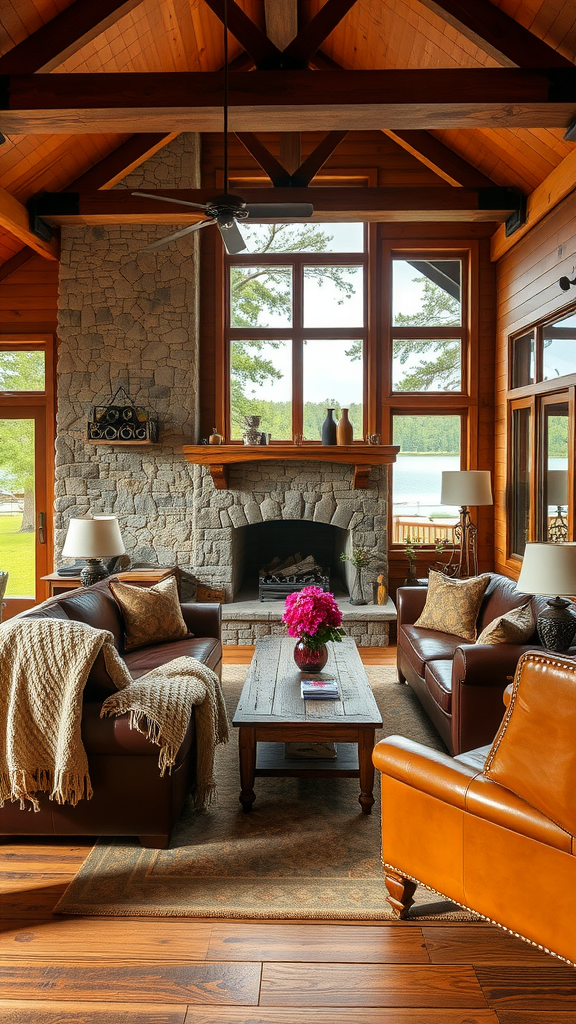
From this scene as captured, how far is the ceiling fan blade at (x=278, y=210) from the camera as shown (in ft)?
12.9

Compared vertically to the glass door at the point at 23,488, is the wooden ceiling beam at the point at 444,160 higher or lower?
higher

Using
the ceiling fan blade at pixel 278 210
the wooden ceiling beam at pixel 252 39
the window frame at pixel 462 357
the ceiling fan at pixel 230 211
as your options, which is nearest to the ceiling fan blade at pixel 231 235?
the ceiling fan at pixel 230 211

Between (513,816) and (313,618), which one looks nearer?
(513,816)

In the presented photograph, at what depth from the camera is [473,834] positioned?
2.19 m

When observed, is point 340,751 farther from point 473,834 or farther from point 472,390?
point 472,390

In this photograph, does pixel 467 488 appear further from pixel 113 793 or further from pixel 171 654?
pixel 113 793

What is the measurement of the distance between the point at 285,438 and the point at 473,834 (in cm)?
521

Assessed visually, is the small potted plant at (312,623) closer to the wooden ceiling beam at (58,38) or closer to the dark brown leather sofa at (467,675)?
the dark brown leather sofa at (467,675)

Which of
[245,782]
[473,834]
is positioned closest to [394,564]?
[245,782]

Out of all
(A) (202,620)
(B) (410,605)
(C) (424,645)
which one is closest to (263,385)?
(B) (410,605)

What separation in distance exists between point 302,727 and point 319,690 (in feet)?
1.10

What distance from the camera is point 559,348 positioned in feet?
16.9

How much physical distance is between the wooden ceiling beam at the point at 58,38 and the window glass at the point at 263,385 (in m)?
3.00

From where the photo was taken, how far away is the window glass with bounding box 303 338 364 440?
7.01 m
